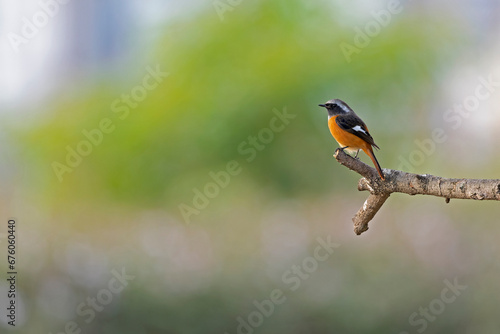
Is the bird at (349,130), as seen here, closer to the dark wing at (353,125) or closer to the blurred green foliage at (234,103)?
the dark wing at (353,125)

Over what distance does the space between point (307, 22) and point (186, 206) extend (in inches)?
87.1

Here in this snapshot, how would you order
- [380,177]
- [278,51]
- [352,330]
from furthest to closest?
[278,51] < [352,330] < [380,177]

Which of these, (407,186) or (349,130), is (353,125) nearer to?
(349,130)

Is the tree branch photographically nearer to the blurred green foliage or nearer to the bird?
the bird

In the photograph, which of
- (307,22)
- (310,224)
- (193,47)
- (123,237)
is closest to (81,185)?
(123,237)

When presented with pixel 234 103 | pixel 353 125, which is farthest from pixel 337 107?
pixel 234 103

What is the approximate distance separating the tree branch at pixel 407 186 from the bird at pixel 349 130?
23 cm

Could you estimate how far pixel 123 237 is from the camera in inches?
203

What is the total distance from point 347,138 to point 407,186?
0.43 m

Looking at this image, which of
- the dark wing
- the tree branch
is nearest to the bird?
the dark wing

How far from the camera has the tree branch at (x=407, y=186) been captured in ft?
5.74

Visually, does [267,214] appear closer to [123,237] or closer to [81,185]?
[123,237]

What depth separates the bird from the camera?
2.27 metres

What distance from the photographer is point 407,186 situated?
1.96m
